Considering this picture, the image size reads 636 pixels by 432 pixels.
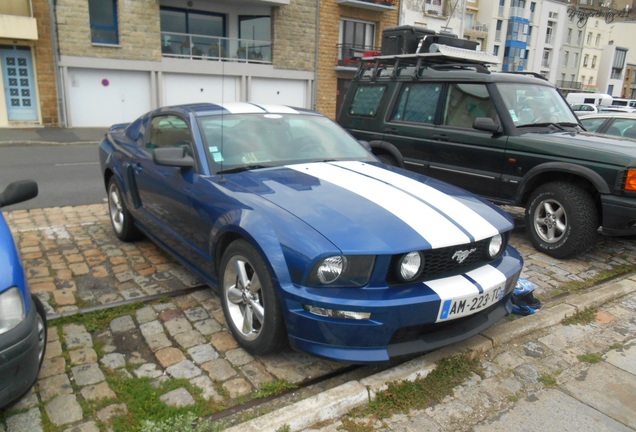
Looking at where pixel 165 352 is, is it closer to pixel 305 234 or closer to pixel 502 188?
pixel 305 234

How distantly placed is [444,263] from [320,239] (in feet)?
2.59

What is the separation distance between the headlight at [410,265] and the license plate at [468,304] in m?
0.23

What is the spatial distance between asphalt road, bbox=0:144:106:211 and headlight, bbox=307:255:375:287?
5605 mm

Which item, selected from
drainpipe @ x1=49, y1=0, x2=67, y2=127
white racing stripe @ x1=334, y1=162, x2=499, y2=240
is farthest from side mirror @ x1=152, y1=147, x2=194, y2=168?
drainpipe @ x1=49, y1=0, x2=67, y2=127

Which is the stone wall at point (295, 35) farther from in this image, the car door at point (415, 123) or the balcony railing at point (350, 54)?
the car door at point (415, 123)

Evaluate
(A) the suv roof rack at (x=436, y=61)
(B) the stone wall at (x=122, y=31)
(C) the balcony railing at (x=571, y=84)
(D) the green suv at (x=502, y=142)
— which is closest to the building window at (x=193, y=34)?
(B) the stone wall at (x=122, y=31)

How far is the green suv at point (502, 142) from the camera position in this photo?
497cm

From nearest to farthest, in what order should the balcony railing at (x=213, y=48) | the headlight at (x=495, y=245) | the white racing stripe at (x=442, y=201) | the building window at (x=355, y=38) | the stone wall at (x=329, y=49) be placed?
the white racing stripe at (x=442, y=201)
the headlight at (x=495, y=245)
the balcony railing at (x=213, y=48)
the stone wall at (x=329, y=49)
the building window at (x=355, y=38)

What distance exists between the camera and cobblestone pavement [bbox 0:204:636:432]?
2734 millimetres

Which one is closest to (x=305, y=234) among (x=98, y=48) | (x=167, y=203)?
(x=167, y=203)

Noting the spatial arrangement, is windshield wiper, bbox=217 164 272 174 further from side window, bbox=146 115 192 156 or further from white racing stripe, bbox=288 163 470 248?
side window, bbox=146 115 192 156

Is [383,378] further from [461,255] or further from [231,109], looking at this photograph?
[231,109]

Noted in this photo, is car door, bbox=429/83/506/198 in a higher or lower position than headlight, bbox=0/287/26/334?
higher

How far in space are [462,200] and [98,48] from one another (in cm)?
1993
